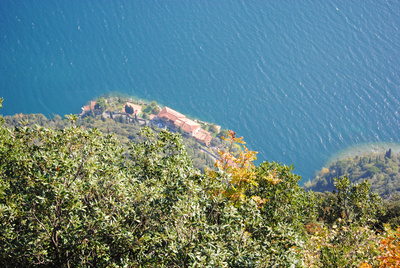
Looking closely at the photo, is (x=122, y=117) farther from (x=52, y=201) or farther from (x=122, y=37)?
(x=52, y=201)

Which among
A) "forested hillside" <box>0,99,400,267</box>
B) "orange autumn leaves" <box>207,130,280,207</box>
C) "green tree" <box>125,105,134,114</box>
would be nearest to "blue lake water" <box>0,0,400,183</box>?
"green tree" <box>125,105,134,114</box>

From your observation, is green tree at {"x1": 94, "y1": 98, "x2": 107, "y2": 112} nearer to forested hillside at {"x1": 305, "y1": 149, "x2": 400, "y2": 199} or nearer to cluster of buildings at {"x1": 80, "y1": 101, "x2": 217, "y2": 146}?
cluster of buildings at {"x1": 80, "y1": 101, "x2": 217, "y2": 146}

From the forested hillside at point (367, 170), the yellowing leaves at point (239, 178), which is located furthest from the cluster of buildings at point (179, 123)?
the yellowing leaves at point (239, 178)

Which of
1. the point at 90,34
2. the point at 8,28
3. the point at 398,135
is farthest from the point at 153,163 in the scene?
the point at 8,28

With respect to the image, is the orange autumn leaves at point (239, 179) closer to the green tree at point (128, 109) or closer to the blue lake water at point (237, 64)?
the blue lake water at point (237, 64)

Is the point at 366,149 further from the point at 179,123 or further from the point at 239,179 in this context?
the point at 239,179

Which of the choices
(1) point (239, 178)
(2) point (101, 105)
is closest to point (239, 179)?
(1) point (239, 178)

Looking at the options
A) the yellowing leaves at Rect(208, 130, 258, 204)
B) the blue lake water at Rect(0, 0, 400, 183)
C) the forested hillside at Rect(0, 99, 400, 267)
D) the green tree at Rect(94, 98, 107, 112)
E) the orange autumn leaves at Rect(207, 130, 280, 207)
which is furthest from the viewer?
the green tree at Rect(94, 98, 107, 112)
